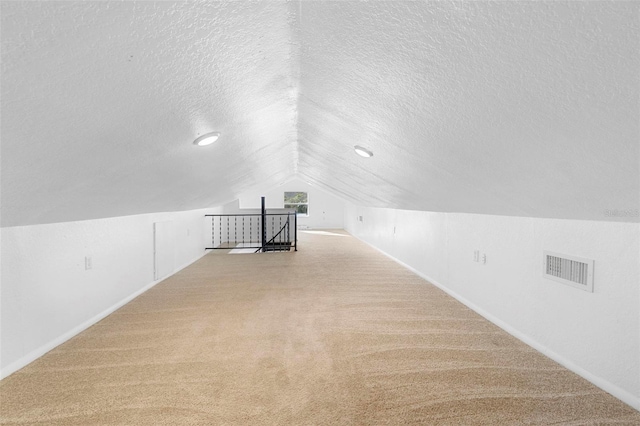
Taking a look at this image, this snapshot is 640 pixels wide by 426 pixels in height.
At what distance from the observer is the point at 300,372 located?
2.13 m

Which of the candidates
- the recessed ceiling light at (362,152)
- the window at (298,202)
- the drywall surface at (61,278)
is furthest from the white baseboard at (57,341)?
the window at (298,202)

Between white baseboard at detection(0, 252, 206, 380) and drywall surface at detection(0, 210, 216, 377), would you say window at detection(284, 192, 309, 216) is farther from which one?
white baseboard at detection(0, 252, 206, 380)

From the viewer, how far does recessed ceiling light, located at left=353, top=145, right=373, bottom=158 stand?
9.10ft

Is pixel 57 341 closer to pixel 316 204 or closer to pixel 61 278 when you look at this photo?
pixel 61 278

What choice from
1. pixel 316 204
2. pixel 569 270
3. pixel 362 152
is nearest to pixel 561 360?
pixel 569 270

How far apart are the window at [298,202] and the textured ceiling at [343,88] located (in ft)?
34.5

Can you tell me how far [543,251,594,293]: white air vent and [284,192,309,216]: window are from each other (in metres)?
10.8

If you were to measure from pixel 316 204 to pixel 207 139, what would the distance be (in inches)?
420

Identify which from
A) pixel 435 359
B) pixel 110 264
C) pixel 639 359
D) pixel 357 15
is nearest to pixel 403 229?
pixel 435 359

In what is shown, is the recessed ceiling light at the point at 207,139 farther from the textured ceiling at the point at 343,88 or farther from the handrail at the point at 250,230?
the handrail at the point at 250,230

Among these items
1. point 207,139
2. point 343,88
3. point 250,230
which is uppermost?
point 343,88

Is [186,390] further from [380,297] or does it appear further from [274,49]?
[380,297]

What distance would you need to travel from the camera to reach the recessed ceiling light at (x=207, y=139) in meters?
2.23

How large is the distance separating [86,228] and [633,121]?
3.76 metres
